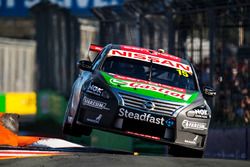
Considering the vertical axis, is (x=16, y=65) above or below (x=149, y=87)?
below

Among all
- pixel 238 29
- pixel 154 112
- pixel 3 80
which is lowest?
pixel 3 80

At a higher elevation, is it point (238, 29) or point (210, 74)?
point (238, 29)

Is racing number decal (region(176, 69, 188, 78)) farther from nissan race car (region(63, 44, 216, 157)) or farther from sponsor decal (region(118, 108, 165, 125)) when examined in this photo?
sponsor decal (region(118, 108, 165, 125))

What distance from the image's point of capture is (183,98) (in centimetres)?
1063

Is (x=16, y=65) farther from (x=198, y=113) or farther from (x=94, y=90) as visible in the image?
(x=198, y=113)

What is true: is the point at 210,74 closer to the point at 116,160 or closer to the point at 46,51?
the point at 116,160

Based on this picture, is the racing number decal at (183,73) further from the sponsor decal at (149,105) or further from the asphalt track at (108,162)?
the asphalt track at (108,162)

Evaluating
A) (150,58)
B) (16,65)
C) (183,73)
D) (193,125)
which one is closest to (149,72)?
(150,58)

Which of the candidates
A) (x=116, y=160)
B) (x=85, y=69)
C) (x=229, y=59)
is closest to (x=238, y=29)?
(x=229, y=59)

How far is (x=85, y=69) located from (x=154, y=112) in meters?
1.66

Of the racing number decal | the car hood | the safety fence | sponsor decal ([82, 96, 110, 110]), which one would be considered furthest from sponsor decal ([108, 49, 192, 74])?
the safety fence

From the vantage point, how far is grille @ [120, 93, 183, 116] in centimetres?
1038

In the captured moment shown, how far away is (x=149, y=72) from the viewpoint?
11539mm

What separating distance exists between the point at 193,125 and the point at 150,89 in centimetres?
81
